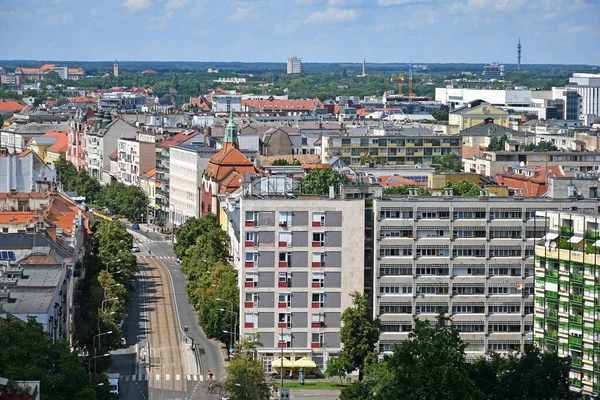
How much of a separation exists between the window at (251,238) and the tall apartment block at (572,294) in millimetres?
22730

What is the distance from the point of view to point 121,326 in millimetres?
113125

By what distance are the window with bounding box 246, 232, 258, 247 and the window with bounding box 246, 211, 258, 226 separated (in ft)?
2.18

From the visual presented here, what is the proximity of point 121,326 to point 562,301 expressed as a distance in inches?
1668

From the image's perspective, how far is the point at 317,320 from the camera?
328 ft

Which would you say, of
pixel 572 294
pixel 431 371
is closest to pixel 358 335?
pixel 572 294

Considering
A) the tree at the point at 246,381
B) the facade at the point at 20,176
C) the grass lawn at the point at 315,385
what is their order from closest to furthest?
the tree at the point at 246,381
the grass lawn at the point at 315,385
the facade at the point at 20,176

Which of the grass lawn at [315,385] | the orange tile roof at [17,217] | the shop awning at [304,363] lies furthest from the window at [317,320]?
the orange tile roof at [17,217]

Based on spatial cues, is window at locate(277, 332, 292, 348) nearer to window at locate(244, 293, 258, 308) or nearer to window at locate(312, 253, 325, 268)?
window at locate(244, 293, 258, 308)

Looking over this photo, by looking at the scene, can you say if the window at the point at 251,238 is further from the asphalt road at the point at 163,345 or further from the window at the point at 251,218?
the asphalt road at the point at 163,345

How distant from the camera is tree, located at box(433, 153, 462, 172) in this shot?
180462 millimetres

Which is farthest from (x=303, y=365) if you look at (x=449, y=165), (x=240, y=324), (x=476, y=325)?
(x=449, y=165)

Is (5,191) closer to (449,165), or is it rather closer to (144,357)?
(144,357)

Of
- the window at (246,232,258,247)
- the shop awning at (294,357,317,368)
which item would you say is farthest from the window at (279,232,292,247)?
the shop awning at (294,357,317,368)

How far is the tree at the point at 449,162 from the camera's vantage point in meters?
180
